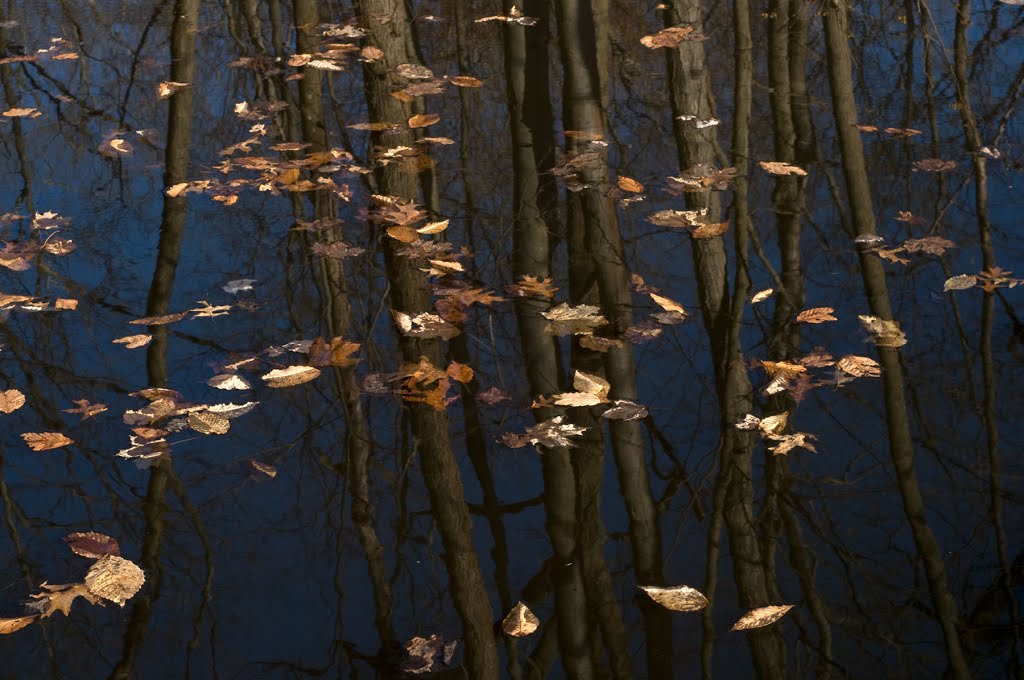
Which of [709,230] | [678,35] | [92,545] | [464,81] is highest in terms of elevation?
[678,35]

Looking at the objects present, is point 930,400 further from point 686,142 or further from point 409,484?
point 686,142

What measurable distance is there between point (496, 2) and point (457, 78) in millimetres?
2995

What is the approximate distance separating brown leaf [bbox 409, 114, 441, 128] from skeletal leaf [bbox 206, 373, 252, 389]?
289 cm

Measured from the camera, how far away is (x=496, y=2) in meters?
9.77

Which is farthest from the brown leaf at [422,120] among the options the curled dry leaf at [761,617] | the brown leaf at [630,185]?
the curled dry leaf at [761,617]

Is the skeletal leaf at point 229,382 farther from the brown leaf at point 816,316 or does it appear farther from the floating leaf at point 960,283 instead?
the floating leaf at point 960,283

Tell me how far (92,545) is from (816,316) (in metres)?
2.92

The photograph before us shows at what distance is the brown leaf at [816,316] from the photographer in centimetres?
416

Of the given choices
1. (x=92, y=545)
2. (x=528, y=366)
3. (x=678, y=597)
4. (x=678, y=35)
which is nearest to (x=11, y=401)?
(x=92, y=545)

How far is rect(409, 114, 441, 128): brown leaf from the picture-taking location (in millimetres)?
6375

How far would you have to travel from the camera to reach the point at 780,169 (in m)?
5.60

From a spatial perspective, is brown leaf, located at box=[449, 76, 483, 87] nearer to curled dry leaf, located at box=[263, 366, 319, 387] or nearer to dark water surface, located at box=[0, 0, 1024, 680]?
dark water surface, located at box=[0, 0, 1024, 680]

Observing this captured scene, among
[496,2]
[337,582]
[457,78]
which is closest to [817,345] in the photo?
[337,582]

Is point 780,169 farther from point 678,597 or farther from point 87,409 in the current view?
point 87,409
